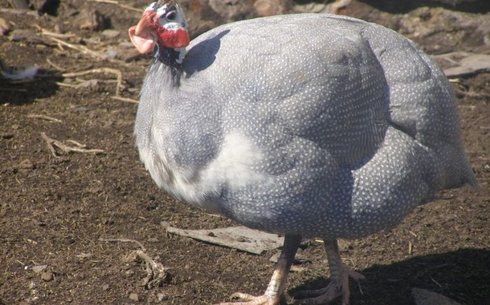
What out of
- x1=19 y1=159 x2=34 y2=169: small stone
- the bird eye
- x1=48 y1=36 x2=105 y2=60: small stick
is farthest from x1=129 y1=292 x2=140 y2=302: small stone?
x1=48 y1=36 x2=105 y2=60: small stick

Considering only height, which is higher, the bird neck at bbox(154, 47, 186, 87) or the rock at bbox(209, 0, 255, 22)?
the bird neck at bbox(154, 47, 186, 87)

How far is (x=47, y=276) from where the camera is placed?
3646 mm

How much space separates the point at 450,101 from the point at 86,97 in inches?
105

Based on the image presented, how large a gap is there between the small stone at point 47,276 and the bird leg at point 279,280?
2.50 feet

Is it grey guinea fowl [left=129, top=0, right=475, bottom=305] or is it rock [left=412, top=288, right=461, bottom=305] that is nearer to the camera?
grey guinea fowl [left=129, top=0, right=475, bottom=305]

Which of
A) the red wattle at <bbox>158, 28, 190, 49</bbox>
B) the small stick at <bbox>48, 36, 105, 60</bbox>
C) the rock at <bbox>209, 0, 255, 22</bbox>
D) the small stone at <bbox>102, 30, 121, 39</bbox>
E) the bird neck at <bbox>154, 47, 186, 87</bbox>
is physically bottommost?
the small stick at <bbox>48, 36, 105, 60</bbox>

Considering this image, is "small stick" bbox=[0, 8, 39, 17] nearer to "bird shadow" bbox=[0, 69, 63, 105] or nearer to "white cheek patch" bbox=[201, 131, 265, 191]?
"bird shadow" bbox=[0, 69, 63, 105]

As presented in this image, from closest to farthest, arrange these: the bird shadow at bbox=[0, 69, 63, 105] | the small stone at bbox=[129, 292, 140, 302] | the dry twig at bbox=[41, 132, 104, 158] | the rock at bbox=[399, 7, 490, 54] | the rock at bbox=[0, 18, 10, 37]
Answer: the small stone at bbox=[129, 292, 140, 302]
the dry twig at bbox=[41, 132, 104, 158]
the bird shadow at bbox=[0, 69, 63, 105]
the rock at bbox=[399, 7, 490, 54]
the rock at bbox=[0, 18, 10, 37]

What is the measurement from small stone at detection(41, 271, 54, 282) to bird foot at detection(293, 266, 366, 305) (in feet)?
3.42

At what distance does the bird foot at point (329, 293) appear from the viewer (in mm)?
3727

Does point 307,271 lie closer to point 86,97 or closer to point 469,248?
point 469,248

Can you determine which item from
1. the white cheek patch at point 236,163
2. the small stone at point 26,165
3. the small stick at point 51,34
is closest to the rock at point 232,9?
the small stick at point 51,34

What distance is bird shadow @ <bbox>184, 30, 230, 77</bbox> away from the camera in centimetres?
325

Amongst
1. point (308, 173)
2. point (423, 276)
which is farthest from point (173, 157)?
point (423, 276)
